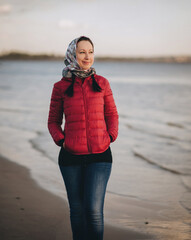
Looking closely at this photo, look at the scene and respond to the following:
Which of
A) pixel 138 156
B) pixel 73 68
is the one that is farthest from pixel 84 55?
pixel 138 156

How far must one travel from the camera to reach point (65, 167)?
8.61 feet

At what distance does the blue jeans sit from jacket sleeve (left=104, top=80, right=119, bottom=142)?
29 cm

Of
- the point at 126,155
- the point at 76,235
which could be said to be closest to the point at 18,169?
the point at 126,155

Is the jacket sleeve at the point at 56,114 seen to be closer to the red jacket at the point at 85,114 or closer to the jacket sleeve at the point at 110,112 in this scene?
the red jacket at the point at 85,114

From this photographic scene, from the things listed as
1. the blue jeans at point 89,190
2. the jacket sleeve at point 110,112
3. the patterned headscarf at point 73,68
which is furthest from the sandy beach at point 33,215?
the patterned headscarf at point 73,68

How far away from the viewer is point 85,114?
2539 mm

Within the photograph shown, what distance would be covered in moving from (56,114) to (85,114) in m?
0.33

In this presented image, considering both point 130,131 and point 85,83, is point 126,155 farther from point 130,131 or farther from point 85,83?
point 85,83

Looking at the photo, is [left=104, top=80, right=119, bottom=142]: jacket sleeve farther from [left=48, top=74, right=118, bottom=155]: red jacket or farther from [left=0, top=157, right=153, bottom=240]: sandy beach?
[left=0, top=157, right=153, bottom=240]: sandy beach

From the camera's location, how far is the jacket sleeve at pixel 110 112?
8.66 ft

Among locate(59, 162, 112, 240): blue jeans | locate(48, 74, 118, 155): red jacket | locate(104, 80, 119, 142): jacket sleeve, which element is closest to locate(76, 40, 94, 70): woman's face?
locate(48, 74, 118, 155): red jacket

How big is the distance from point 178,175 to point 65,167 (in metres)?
4.33

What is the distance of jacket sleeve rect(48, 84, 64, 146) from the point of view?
2.66 metres

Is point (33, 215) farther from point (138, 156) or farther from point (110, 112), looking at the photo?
point (138, 156)
